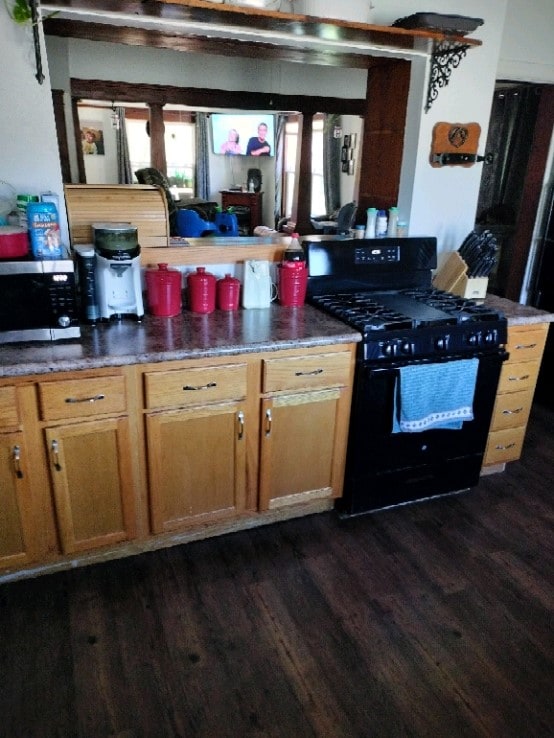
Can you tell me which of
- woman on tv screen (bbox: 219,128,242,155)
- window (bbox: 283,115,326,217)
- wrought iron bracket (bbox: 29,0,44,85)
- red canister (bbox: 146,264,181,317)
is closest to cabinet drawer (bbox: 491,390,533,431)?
window (bbox: 283,115,326,217)

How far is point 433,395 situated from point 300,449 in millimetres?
596

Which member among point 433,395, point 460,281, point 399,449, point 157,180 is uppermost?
point 157,180

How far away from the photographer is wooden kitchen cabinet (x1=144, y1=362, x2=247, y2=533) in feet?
6.18

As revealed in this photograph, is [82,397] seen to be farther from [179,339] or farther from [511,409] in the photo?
[511,409]

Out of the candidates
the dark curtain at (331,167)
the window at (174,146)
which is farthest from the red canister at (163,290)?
the dark curtain at (331,167)

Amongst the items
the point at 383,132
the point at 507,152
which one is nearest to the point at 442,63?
the point at 383,132

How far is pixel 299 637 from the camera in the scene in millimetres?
1791

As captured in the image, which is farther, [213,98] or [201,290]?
[213,98]

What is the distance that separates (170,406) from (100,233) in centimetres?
70

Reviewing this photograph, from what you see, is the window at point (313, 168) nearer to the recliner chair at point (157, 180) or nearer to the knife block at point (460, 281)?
the recliner chair at point (157, 180)

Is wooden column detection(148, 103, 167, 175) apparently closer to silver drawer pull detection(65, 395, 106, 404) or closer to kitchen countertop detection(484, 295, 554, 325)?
silver drawer pull detection(65, 395, 106, 404)

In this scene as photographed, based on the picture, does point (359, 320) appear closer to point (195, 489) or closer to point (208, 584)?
point (195, 489)

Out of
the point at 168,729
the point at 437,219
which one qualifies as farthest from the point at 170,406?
the point at 437,219

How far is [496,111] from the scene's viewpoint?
195 inches
